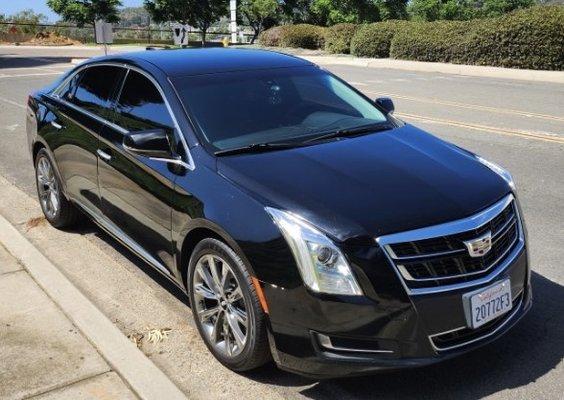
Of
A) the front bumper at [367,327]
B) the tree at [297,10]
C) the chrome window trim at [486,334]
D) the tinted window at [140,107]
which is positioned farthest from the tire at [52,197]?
the tree at [297,10]

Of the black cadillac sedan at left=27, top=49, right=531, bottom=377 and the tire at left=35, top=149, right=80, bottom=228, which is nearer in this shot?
the black cadillac sedan at left=27, top=49, right=531, bottom=377

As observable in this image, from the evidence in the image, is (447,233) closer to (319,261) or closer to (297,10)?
(319,261)

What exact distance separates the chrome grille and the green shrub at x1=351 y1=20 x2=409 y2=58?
26.6 metres

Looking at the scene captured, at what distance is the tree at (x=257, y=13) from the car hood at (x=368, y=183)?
1787 inches

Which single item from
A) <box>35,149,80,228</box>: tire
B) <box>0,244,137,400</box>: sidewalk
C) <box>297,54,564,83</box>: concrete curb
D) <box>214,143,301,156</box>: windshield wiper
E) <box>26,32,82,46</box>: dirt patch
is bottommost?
<box>26,32,82,46</box>: dirt patch

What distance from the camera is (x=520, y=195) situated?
6672mm

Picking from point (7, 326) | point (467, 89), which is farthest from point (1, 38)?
point (7, 326)

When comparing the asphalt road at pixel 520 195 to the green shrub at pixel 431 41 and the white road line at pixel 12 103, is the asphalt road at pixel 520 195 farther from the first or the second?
the green shrub at pixel 431 41

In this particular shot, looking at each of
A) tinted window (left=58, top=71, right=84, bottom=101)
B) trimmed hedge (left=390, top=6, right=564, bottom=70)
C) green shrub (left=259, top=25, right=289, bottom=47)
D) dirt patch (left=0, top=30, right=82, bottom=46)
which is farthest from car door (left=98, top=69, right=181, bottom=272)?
dirt patch (left=0, top=30, right=82, bottom=46)

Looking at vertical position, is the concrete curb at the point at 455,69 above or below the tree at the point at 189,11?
below

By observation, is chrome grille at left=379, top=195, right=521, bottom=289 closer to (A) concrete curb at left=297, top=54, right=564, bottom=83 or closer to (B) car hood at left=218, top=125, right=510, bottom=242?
(B) car hood at left=218, top=125, right=510, bottom=242

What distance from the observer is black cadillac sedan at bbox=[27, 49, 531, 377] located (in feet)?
9.78

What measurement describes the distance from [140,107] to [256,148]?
1.08 meters

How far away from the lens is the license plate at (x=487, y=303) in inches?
121
